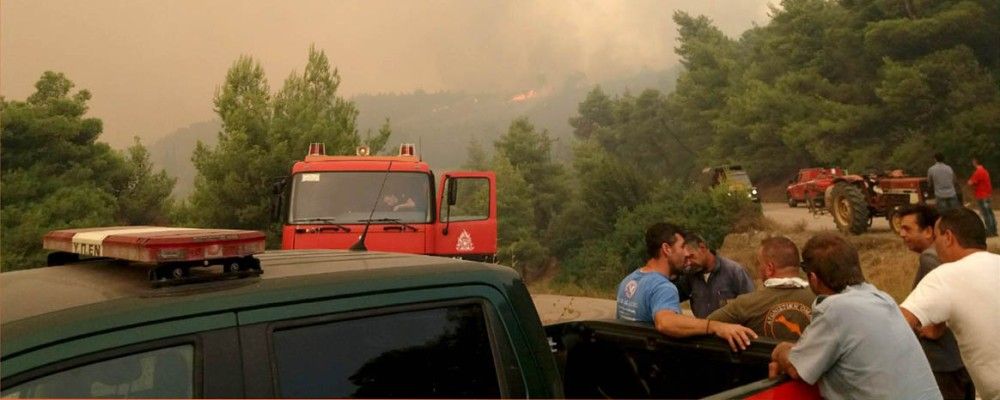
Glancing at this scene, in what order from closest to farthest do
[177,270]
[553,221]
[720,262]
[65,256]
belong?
[177,270], [65,256], [720,262], [553,221]

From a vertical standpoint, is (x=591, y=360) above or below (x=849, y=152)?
below

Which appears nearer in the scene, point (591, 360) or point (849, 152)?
point (591, 360)

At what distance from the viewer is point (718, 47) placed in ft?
155

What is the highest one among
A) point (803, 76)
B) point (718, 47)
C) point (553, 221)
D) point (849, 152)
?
point (718, 47)

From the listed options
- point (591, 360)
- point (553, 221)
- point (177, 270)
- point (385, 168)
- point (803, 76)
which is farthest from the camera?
point (553, 221)

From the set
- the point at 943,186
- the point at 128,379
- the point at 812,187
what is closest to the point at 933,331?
the point at 128,379

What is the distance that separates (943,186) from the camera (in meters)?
14.1

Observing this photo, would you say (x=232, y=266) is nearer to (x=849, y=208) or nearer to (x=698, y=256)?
(x=698, y=256)

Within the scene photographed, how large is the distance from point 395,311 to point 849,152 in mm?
Result: 30996

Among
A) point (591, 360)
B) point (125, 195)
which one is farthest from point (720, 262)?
point (125, 195)

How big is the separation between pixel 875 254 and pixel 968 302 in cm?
1259

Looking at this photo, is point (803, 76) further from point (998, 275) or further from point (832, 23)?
point (998, 275)

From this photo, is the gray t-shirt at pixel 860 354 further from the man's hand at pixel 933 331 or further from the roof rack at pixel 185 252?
the roof rack at pixel 185 252

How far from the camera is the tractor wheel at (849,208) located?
1616cm
